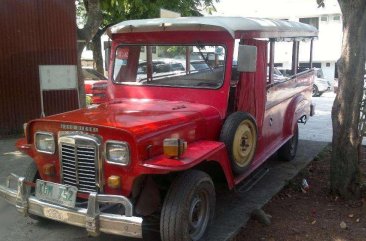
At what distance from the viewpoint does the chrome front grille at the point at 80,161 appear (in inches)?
145

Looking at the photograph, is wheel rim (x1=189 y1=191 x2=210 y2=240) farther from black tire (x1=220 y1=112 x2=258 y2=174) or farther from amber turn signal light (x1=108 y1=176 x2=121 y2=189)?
amber turn signal light (x1=108 y1=176 x2=121 y2=189)

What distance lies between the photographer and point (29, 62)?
28.6 ft

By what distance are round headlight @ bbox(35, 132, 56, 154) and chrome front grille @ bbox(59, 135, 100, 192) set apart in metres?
0.16

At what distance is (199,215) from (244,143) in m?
1.05

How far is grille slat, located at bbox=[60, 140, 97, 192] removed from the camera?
3.71 m

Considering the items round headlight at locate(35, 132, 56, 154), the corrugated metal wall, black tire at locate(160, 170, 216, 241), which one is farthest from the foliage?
black tire at locate(160, 170, 216, 241)

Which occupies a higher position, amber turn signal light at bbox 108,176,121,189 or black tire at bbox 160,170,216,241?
amber turn signal light at bbox 108,176,121,189

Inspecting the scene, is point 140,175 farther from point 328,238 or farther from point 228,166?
point 328,238

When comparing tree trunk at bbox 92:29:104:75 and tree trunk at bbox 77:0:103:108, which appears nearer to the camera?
tree trunk at bbox 77:0:103:108

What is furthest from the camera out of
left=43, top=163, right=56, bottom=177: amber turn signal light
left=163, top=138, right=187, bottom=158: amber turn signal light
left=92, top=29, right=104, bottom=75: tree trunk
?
left=92, top=29, right=104, bottom=75: tree trunk

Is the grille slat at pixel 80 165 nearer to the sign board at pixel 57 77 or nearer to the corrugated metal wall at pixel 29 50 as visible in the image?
the sign board at pixel 57 77

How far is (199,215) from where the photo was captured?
4.10 metres

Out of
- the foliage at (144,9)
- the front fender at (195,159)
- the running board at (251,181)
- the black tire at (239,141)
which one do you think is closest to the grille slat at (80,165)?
the front fender at (195,159)

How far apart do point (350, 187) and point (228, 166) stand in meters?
1.75
